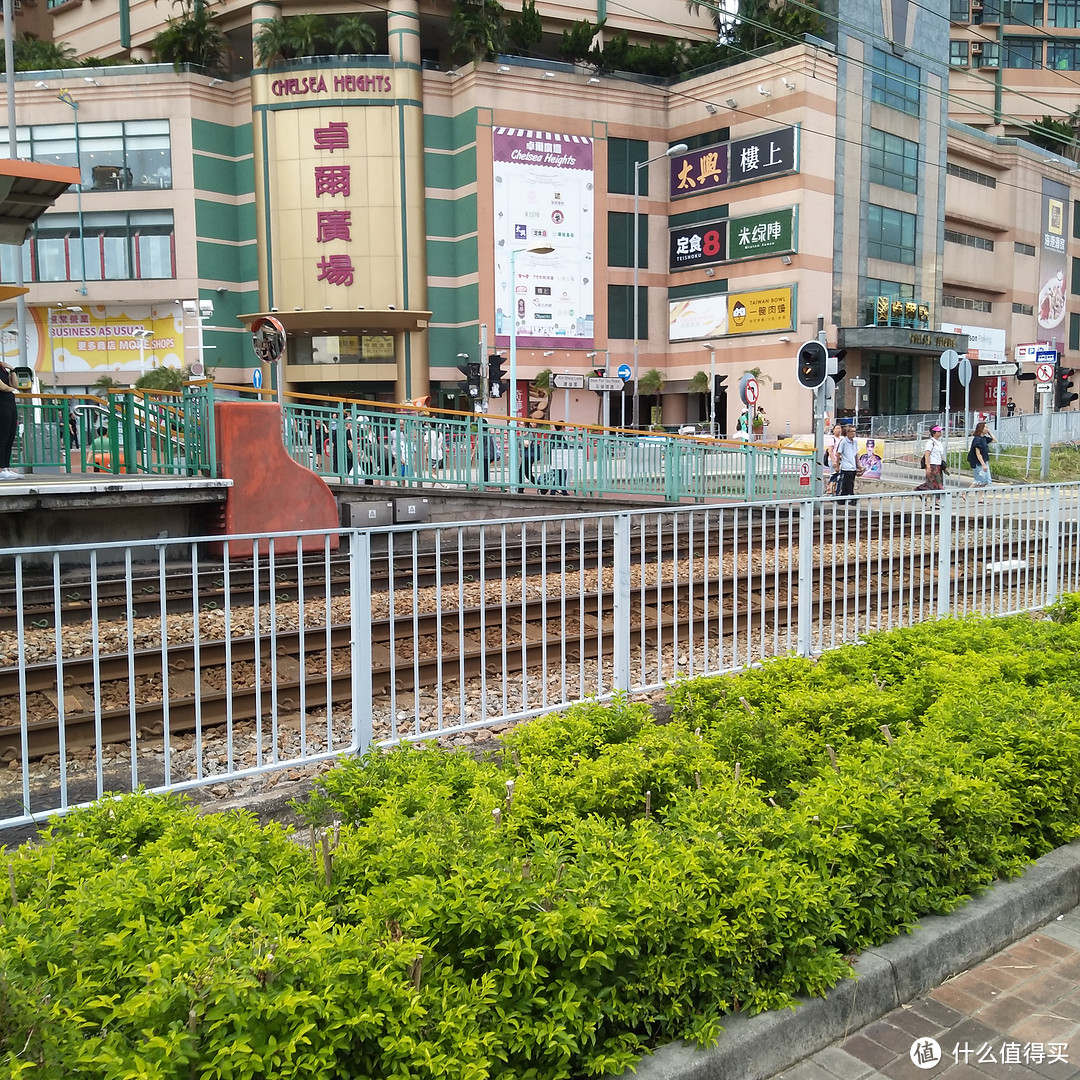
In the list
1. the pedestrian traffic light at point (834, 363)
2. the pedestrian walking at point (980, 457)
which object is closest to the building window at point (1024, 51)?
the pedestrian walking at point (980, 457)

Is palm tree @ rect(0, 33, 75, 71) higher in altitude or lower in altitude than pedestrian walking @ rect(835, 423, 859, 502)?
higher

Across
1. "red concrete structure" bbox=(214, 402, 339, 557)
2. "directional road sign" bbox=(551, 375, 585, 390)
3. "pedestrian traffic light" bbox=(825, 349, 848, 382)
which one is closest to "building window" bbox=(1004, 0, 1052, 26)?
"directional road sign" bbox=(551, 375, 585, 390)

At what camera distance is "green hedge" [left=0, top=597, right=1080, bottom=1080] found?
92.7 inches

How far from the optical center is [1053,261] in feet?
205

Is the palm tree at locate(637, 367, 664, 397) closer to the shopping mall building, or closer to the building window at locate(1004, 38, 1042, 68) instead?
the shopping mall building

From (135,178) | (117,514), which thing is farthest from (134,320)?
(117,514)

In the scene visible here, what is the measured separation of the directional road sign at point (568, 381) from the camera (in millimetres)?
41125

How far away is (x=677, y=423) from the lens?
2016 inches

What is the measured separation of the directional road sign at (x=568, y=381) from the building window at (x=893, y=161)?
17.7 m

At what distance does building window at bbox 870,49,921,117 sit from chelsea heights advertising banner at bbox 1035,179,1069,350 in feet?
53.5

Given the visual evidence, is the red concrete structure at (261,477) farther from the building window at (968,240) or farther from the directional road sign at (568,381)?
the building window at (968,240)

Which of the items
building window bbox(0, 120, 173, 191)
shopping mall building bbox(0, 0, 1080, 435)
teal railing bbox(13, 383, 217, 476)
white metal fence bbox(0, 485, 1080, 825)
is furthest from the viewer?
building window bbox(0, 120, 173, 191)

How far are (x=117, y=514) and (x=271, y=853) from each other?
846cm

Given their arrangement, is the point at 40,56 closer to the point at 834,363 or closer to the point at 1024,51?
the point at 834,363
